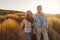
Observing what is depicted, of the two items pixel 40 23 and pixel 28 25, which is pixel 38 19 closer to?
pixel 40 23

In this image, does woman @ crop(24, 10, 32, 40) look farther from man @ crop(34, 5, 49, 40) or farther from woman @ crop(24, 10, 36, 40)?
man @ crop(34, 5, 49, 40)

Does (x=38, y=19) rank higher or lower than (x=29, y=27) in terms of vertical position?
higher

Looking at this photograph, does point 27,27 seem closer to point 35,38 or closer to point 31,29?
point 31,29

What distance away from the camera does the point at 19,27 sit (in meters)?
2.74

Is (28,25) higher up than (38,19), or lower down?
lower down

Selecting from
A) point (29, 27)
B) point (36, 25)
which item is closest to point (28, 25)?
point (29, 27)

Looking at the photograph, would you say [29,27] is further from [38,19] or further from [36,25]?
[38,19]

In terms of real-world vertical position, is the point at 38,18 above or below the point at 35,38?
above

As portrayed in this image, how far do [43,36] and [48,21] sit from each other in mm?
344

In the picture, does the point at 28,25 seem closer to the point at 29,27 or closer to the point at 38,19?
the point at 29,27

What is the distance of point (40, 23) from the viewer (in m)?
2.81

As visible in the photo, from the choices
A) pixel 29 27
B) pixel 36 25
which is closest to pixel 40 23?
pixel 36 25

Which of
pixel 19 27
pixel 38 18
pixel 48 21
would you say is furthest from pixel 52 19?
pixel 19 27

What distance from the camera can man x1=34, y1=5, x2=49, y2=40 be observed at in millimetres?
2805
